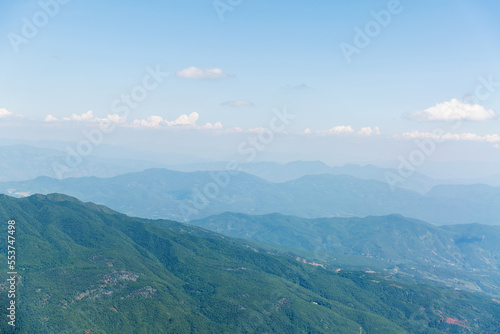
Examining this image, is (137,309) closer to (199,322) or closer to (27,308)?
(199,322)

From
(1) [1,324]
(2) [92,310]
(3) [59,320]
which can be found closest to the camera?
(1) [1,324]

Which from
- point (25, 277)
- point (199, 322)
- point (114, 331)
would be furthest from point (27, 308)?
point (199, 322)

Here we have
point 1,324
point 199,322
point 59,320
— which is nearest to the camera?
point 1,324

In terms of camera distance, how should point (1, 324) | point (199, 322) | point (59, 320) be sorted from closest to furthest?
point (1, 324)
point (59, 320)
point (199, 322)

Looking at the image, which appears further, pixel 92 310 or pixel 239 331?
pixel 239 331

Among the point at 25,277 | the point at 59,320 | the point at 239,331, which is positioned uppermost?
the point at 25,277

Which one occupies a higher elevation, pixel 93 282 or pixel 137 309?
pixel 93 282

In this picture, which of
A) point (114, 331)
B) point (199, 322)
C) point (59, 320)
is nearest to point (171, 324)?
point (199, 322)

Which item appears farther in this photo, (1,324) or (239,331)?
(239,331)

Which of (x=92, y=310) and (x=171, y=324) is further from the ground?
(x=92, y=310)

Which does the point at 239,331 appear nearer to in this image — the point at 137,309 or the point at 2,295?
the point at 137,309
